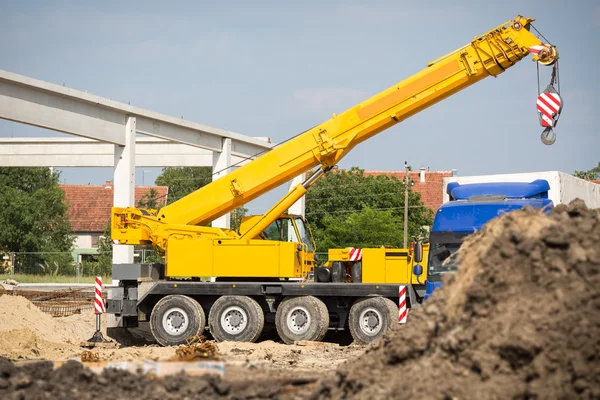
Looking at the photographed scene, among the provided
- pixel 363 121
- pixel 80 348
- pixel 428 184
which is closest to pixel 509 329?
pixel 363 121

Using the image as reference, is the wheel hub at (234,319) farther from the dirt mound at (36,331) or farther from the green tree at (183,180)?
A: the green tree at (183,180)

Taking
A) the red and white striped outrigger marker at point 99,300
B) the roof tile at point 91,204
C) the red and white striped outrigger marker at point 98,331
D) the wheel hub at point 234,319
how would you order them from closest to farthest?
1. the wheel hub at point 234,319
2. the red and white striped outrigger marker at point 98,331
3. the red and white striped outrigger marker at point 99,300
4. the roof tile at point 91,204

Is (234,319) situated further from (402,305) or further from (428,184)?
(428,184)

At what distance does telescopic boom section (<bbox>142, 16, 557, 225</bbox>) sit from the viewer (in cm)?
1747

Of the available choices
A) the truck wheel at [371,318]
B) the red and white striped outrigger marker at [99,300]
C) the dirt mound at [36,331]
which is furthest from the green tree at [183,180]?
the truck wheel at [371,318]

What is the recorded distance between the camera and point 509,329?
752 cm

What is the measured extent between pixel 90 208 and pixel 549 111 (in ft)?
209

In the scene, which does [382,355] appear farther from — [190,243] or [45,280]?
[45,280]

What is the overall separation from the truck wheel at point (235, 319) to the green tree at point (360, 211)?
2538 cm

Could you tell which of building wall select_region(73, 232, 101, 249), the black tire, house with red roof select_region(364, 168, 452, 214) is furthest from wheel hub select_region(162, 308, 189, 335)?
building wall select_region(73, 232, 101, 249)

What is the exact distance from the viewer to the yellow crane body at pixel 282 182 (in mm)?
17719

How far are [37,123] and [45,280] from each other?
63.0 feet

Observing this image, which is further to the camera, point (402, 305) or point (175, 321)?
point (175, 321)

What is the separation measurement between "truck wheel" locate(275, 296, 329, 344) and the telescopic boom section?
2.77m
